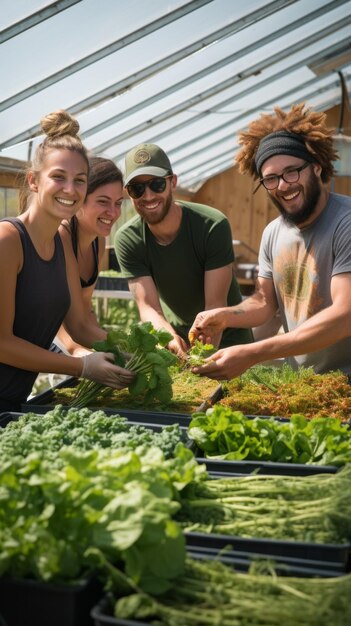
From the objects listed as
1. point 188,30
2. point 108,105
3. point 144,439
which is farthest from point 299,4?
point 144,439

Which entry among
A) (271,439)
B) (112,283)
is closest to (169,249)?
(271,439)

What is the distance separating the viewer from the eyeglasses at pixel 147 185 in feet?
12.5

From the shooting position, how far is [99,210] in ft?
12.1

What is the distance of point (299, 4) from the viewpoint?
265 inches

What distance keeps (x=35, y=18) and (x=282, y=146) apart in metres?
2.18

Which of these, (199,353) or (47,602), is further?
(199,353)

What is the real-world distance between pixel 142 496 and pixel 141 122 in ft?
24.4

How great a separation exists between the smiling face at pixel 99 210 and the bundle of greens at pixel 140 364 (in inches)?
33.3

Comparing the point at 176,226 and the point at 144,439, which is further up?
the point at 176,226

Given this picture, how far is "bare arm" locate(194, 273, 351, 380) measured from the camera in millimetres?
3129

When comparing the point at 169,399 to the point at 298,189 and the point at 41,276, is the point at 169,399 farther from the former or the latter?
the point at 298,189

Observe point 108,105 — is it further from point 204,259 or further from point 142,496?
point 142,496

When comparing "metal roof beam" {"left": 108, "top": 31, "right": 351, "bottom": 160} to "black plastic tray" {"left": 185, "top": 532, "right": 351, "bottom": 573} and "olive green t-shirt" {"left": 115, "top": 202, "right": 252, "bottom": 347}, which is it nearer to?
"olive green t-shirt" {"left": 115, "top": 202, "right": 252, "bottom": 347}

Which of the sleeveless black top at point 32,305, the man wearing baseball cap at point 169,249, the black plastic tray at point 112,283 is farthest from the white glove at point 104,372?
the black plastic tray at point 112,283
